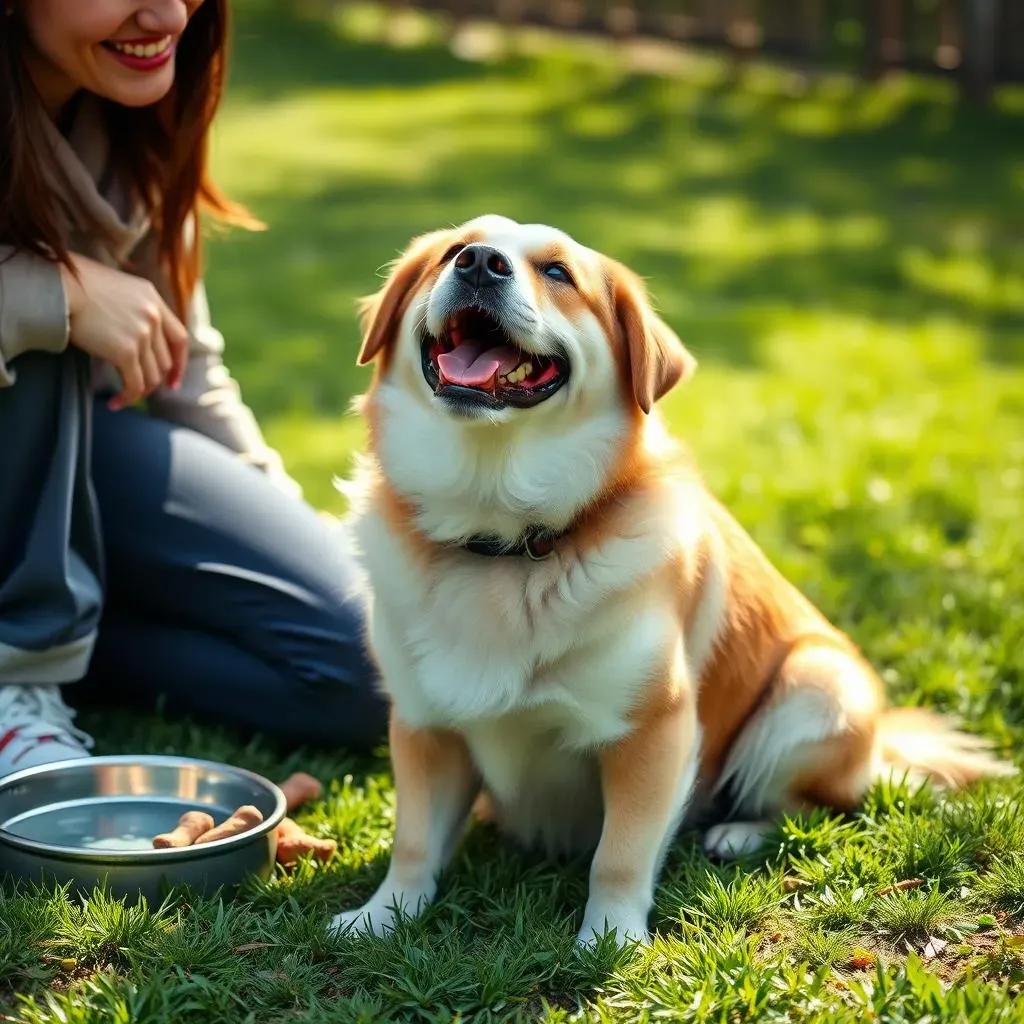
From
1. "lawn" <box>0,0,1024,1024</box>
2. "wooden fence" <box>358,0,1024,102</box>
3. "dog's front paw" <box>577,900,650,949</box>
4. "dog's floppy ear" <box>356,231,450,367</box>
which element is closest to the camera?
"lawn" <box>0,0,1024,1024</box>

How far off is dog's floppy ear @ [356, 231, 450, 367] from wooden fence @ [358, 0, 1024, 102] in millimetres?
8042

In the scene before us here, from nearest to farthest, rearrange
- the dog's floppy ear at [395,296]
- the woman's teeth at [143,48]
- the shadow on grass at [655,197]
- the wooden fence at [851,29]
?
1. the dog's floppy ear at [395,296]
2. the woman's teeth at [143,48]
3. the shadow on grass at [655,197]
4. the wooden fence at [851,29]

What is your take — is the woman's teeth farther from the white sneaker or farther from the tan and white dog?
the white sneaker

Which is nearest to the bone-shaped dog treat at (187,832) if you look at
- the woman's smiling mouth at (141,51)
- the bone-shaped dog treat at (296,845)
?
the bone-shaped dog treat at (296,845)

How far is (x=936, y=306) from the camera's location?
6.66 meters

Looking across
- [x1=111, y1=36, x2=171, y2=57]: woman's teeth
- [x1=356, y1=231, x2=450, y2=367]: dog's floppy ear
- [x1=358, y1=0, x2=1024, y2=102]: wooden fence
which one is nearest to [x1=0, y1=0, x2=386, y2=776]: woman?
[x1=111, y1=36, x2=171, y2=57]: woman's teeth

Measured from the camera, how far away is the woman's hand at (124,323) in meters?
2.84

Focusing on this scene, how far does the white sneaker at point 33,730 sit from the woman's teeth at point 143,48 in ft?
4.14

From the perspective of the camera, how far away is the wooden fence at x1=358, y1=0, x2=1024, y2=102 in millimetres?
9719

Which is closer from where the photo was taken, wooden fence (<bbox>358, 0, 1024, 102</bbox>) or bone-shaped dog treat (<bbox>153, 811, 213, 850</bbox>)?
bone-shaped dog treat (<bbox>153, 811, 213, 850</bbox>)

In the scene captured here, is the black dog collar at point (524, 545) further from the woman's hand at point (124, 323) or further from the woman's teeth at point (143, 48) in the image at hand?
the woman's teeth at point (143, 48)

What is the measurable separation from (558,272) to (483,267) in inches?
7.1

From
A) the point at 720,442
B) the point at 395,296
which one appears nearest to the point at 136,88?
the point at 395,296

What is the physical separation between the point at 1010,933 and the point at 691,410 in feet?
10.1
